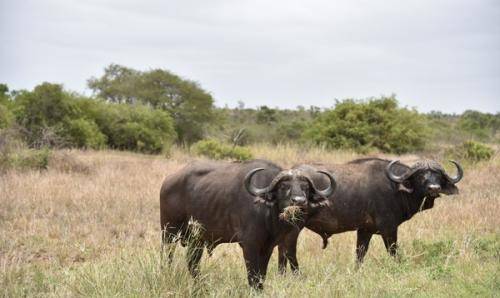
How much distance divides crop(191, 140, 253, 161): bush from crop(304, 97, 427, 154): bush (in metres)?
4.29

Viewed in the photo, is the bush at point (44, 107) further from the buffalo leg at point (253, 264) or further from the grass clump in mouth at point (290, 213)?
the grass clump in mouth at point (290, 213)

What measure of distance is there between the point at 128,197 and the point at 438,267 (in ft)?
26.1

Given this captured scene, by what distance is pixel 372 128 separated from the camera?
26469 millimetres

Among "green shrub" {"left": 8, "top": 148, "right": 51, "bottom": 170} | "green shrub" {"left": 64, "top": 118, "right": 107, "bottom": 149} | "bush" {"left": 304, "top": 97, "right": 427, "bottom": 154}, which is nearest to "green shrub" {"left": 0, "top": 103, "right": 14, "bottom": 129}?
"green shrub" {"left": 64, "top": 118, "right": 107, "bottom": 149}

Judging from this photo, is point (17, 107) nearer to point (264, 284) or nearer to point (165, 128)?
point (165, 128)

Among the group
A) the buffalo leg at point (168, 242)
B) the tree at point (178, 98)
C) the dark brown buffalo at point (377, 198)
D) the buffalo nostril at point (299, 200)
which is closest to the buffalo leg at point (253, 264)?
the buffalo nostril at point (299, 200)

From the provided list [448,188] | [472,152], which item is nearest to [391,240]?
[448,188]

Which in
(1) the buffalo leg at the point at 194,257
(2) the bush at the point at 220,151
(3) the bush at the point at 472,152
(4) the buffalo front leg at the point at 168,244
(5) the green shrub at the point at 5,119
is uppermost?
(5) the green shrub at the point at 5,119

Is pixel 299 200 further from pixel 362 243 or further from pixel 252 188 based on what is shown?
pixel 362 243

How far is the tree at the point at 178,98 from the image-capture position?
39031 millimetres

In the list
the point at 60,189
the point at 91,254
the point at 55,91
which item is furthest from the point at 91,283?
the point at 55,91

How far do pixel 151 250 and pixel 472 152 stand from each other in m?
18.0

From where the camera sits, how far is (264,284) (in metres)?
6.86

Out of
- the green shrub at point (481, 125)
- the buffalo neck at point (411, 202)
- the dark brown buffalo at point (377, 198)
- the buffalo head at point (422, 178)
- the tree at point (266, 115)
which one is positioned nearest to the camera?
the dark brown buffalo at point (377, 198)
